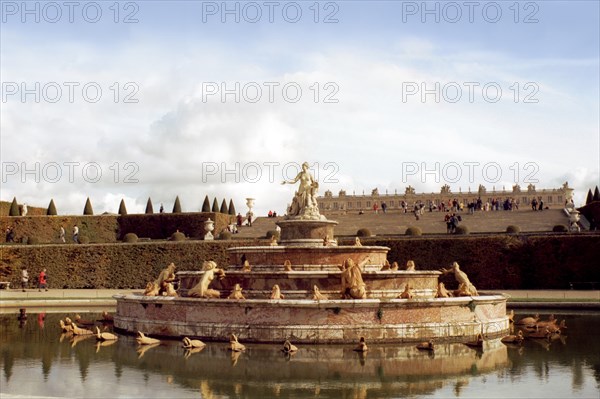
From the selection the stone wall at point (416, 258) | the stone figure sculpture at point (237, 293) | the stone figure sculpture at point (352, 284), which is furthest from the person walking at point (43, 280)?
the stone figure sculpture at point (352, 284)

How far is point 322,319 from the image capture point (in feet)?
64.7

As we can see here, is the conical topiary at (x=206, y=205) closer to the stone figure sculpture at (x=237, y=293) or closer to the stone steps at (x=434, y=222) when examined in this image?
the stone steps at (x=434, y=222)

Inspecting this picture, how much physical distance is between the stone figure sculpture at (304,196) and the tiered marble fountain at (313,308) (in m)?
4.69

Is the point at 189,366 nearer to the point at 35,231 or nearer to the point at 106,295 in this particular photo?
the point at 106,295

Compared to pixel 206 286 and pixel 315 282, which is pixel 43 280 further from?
pixel 315 282

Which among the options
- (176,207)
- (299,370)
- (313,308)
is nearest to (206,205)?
(176,207)

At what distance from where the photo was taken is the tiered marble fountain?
64.7ft

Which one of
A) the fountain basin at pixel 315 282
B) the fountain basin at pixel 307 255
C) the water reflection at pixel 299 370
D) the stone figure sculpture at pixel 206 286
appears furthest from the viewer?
the fountain basin at pixel 307 255

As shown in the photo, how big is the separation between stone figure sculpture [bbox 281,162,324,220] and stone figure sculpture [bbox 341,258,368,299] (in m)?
8.69

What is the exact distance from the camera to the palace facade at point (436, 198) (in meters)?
103

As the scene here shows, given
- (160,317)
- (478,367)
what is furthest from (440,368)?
(160,317)

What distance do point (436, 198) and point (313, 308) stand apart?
88434 mm

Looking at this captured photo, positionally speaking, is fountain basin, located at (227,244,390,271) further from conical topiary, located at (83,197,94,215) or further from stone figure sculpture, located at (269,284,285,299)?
conical topiary, located at (83,197,94,215)

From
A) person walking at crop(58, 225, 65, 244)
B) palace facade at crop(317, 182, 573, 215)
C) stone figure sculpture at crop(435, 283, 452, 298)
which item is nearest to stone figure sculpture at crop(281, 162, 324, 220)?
stone figure sculpture at crop(435, 283, 452, 298)
